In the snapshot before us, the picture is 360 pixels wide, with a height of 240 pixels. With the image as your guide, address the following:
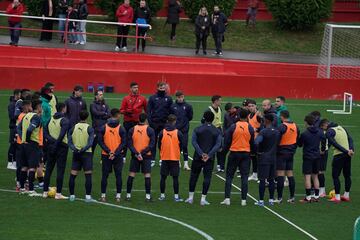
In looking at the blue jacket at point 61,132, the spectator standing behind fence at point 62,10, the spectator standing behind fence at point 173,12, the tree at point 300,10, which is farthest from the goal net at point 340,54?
the blue jacket at point 61,132

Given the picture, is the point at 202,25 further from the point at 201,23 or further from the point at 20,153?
the point at 20,153

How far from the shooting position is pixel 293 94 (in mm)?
38938

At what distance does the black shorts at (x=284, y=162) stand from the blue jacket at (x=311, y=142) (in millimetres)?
415

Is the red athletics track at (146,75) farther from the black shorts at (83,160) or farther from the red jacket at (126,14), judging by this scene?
the black shorts at (83,160)

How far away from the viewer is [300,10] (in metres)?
48.2

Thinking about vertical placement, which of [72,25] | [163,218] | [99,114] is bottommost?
[163,218]

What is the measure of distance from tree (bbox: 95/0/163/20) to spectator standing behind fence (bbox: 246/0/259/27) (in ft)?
14.5

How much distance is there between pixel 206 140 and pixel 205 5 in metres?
26.4

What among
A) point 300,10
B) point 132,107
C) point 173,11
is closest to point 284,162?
point 132,107

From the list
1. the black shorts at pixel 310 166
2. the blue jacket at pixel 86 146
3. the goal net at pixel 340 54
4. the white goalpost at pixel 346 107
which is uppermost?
the goal net at pixel 340 54

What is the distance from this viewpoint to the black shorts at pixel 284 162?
21.9 m

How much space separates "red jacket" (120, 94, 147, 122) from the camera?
25.0m

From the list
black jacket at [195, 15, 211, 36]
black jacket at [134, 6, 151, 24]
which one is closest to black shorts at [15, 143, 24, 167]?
black jacket at [134, 6, 151, 24]

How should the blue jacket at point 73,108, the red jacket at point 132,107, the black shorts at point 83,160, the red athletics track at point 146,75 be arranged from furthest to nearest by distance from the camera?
the red athletics track at point 146,75 < the red jacket at point 132,107 < the blue jacket at point 73,108 < the black shorts at point 83,160
